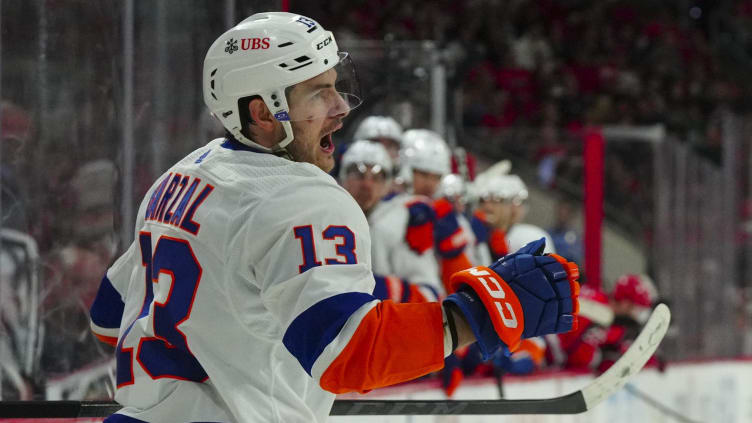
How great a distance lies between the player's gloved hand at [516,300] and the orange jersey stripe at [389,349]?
0.19 feet

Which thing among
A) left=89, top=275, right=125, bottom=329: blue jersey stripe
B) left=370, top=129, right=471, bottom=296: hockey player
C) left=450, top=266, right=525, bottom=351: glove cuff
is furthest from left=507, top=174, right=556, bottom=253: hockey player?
left=450, top=266, right=525, bottom=351: glove cuff

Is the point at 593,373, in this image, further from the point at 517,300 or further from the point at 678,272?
the point at 517,300

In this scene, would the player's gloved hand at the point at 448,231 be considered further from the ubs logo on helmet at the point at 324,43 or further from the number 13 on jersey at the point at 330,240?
the number 13 on jersey at the point at 330,240

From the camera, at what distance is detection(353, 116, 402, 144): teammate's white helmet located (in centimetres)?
594

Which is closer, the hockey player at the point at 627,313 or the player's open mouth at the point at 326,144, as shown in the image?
the player's open mouth at the point at 326,144

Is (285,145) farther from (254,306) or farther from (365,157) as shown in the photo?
(365,157)

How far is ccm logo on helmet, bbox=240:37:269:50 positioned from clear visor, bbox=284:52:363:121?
0.08 m

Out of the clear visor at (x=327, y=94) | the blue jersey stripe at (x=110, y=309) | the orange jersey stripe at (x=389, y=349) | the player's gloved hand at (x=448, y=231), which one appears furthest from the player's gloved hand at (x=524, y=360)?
the orange jersey stripe at (x=389, y=349)

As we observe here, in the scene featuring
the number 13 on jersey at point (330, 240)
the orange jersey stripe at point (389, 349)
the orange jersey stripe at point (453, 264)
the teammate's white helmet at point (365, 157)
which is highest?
the number 13 on jersey at point (330, 240)

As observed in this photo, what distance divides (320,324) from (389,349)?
0.33ft

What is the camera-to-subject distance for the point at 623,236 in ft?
25.0

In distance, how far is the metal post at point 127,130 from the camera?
302cm

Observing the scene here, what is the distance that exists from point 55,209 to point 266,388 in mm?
1335

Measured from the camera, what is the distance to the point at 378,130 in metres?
5.97
